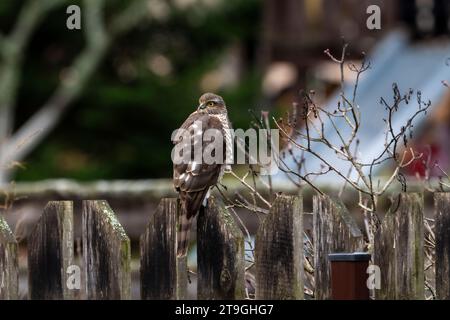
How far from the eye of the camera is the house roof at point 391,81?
16.7 meters

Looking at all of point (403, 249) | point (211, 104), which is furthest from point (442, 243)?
point (211, 104)

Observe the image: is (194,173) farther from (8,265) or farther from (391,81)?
(391,81)

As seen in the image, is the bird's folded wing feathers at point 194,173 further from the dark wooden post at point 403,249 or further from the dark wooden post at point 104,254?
the dark wooden post at point 403,249

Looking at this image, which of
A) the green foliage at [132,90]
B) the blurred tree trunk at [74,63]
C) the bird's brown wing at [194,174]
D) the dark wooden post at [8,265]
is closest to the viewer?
the dark wooden post at [8,265]

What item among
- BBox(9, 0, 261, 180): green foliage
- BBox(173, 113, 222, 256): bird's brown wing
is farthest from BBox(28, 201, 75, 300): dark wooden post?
BBox(9, 0, 261, 180): green foliage

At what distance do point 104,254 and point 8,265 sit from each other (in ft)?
1.03

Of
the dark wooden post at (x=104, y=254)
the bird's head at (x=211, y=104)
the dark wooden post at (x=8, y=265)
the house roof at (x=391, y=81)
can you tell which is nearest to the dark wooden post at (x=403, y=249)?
the dark wooden post at (x=104, y=254)

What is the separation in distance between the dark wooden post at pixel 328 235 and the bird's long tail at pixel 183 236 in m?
0.39

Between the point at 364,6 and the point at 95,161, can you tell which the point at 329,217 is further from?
the point at 95,161

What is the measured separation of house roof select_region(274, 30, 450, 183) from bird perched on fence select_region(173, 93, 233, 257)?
11.2 metres

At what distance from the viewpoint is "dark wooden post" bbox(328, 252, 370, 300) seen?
3.34m

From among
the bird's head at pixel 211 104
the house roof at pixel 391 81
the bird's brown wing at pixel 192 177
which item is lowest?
the bird's brown wing at pixel 192 177

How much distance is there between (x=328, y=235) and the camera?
135 inches

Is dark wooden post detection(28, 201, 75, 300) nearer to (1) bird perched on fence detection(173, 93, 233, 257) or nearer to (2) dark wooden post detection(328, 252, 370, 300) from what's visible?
(1) bird perched on fence detection(173, 93, 233, 257)
